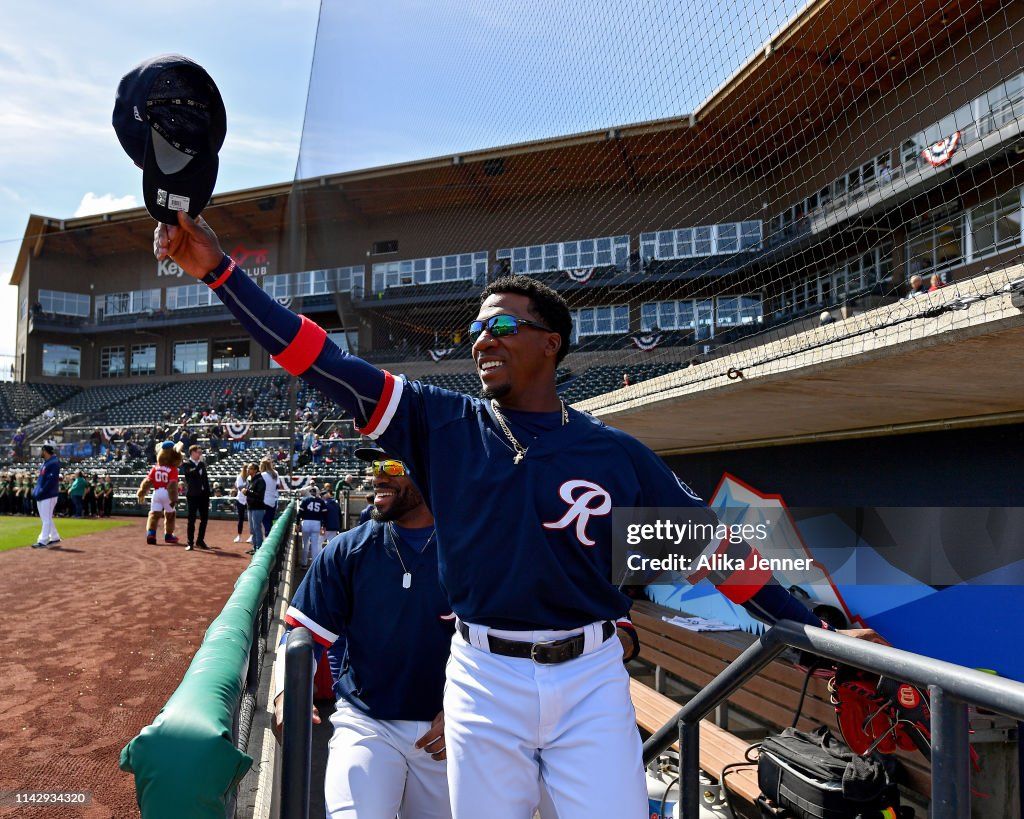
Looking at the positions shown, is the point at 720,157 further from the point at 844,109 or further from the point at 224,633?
the point at 224,633

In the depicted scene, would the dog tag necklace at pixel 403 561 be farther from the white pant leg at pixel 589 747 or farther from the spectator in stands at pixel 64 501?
the spectator in stands at pixel 64 501

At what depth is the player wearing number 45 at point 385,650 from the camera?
214 centimetres

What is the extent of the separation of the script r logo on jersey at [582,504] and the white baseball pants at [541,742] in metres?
0.22

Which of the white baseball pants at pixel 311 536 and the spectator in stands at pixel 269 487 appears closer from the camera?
the white baseball pants at pixel 311 536

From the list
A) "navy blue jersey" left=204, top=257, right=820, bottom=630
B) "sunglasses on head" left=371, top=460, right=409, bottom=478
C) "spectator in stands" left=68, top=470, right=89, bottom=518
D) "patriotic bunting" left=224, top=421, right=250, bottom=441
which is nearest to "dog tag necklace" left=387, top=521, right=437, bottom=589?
"sunglasses on head" left=371, top=460, right=409, bottom=478

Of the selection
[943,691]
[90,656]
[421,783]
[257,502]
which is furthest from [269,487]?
[943,691]

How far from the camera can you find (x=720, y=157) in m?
6.27

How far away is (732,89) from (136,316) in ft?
137

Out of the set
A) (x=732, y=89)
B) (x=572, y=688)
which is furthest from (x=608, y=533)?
(x=732, y=89)

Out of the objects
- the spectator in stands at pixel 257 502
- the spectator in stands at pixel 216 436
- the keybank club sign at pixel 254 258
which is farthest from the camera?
the keybank club sign at pixel 254 258

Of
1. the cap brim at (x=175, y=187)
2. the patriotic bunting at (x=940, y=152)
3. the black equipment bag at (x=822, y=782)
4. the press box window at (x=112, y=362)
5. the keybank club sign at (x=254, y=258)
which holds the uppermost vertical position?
the keybank club sign at (x=254, y=258)

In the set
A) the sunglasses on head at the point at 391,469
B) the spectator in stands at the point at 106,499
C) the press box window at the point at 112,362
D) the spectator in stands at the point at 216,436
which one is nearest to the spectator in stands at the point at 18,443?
the spectator in stands at the point at 216,436

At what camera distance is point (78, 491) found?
→ 62.3 feet

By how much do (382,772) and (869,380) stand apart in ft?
7.19
